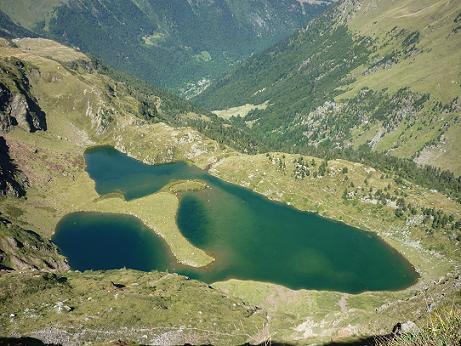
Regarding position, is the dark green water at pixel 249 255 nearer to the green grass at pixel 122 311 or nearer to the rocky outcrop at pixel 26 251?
the rocky outcrop at pixel 26 251

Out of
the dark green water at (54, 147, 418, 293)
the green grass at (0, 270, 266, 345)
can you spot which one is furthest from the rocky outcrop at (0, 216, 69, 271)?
the green grass at (0, 270, 266, 345)

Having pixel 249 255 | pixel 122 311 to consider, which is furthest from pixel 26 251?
pixel 249 255

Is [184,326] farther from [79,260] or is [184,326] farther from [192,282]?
[79,260]

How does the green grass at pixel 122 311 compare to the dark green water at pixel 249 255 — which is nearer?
the green grass at pixel 122 311

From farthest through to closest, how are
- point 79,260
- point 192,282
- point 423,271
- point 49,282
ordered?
1. point 423,271
2. point 79,260
3. point 192,282
4. point 49,282

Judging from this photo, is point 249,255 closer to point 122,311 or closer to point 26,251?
point 122,311

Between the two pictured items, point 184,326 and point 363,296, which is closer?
point 184,326

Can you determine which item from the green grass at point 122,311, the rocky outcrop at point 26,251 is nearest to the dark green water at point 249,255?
the rocky outcrop at point 26,251

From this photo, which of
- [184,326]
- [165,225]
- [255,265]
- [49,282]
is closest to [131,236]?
[165,225]
